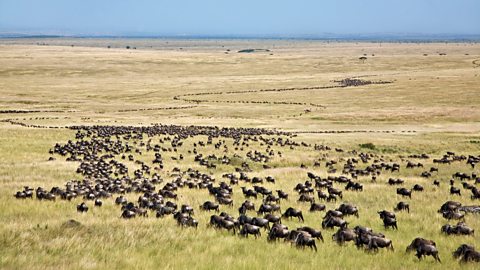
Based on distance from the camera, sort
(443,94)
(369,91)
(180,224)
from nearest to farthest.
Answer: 1. (180,224)
2. (443,94)
3. (369,91)

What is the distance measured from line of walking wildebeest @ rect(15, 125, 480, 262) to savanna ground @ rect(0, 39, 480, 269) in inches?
17.1

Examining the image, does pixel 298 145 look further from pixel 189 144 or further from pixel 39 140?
pixel 39 140

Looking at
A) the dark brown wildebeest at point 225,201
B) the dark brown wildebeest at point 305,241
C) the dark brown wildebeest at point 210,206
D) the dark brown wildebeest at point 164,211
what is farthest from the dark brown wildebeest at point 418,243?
the dark brown wildebeest at point 225,201

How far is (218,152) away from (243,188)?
18679 mm

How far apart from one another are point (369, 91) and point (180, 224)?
323ft

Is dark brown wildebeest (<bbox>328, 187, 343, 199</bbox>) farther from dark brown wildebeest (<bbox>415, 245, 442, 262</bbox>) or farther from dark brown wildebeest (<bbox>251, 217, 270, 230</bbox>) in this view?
dark brown wildebeest (<bbox>415, 245, 442, 262</bbox>)

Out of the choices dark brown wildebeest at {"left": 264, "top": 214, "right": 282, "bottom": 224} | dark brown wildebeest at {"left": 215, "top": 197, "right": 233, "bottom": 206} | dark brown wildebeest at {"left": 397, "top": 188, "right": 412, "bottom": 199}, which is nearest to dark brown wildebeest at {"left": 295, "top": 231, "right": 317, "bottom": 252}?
dark brown wildebeest at {"left": 264, "top": 214, "right": 282, "bottom": 224}

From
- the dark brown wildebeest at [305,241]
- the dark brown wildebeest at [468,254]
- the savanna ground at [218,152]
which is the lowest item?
the savanna ground at [218,152]

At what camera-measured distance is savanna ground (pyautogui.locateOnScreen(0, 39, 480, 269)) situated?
12555 millimetres

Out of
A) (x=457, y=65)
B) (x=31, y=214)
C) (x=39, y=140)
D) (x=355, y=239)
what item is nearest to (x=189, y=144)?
(x=39, y=140)

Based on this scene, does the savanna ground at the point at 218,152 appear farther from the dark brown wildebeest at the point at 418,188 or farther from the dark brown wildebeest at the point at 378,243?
the dark brown wildebeest at the point at 418,188

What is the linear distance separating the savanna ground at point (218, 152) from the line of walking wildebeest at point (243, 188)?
44cm

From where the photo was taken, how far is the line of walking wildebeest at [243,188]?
14594 mm

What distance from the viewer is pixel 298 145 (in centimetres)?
4669
